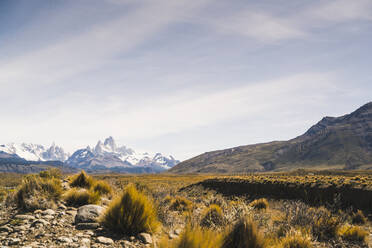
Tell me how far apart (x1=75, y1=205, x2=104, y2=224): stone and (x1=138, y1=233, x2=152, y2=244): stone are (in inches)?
59.4

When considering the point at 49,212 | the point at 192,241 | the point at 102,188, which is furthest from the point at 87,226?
the point at 102,188

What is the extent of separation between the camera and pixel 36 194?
762 cm

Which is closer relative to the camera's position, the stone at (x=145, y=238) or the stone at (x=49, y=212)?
the stone at (x=145, y=238)

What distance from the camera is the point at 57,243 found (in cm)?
484

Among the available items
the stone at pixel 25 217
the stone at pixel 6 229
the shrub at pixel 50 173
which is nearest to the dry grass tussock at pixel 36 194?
the stone at pixel 25 217

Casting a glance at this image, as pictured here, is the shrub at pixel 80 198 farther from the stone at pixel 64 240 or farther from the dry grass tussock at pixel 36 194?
the stone at pixel 64 240

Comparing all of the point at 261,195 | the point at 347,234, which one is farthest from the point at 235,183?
A: the point at 347,234

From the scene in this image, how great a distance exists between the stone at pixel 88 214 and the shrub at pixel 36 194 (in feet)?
4.22

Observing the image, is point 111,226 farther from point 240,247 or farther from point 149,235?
point 240,247

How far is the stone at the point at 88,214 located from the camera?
6.42m

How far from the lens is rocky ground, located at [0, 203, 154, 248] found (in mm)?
4883

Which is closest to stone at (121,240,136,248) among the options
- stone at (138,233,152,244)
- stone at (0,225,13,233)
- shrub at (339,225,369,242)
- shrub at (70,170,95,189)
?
stone at (138,233,152,244)

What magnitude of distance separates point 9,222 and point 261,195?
23.8m

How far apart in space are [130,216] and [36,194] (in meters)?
3.76
